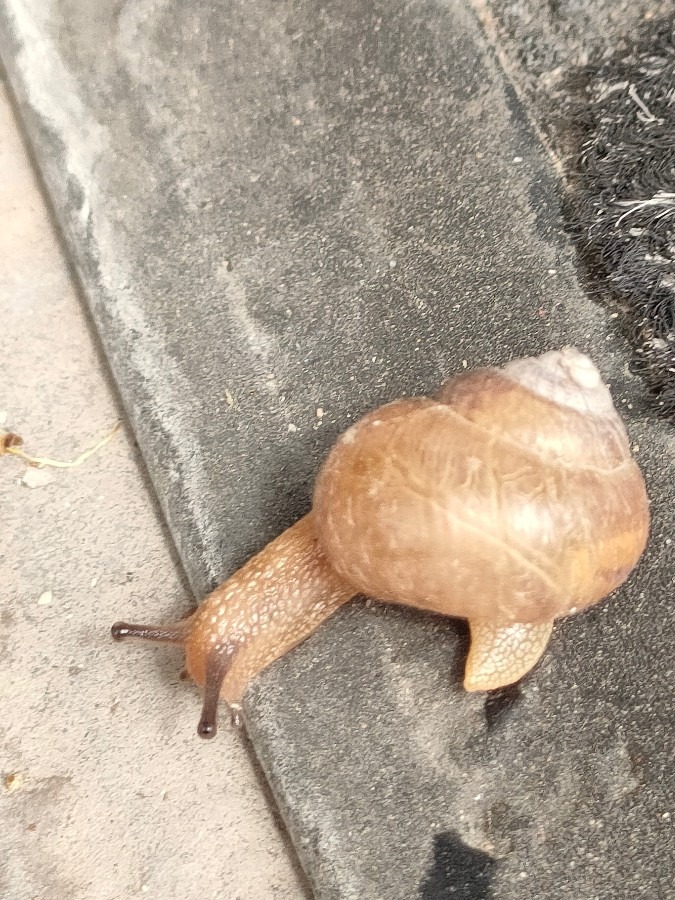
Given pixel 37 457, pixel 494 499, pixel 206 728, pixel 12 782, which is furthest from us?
pixel 37 457

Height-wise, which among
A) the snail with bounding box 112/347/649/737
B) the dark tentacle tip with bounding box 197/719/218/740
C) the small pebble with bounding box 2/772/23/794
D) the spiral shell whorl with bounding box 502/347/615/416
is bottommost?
the small pebble with bounding box 2/772/23/794

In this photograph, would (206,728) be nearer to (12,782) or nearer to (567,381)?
(12,782)

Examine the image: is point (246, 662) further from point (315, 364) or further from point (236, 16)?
point (236, 16)

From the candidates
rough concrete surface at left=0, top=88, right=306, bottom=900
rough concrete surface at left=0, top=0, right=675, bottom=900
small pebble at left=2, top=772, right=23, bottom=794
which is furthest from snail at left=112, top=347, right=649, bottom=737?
small pebble at left=2, top=772, right=23, bottom=794

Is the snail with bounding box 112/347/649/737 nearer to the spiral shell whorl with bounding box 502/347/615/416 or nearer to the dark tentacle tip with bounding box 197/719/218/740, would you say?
the spiral shell whorl with bounding box 502/347/615/416

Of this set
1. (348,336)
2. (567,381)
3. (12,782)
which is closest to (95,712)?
(12,782)

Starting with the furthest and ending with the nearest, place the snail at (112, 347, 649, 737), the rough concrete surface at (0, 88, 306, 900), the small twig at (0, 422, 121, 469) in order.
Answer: the small twig at (0, 422, 121, 469) → the rough concrete surface at (0, 88, 306, 900) → the snail at (112, 347, 649, 737)
